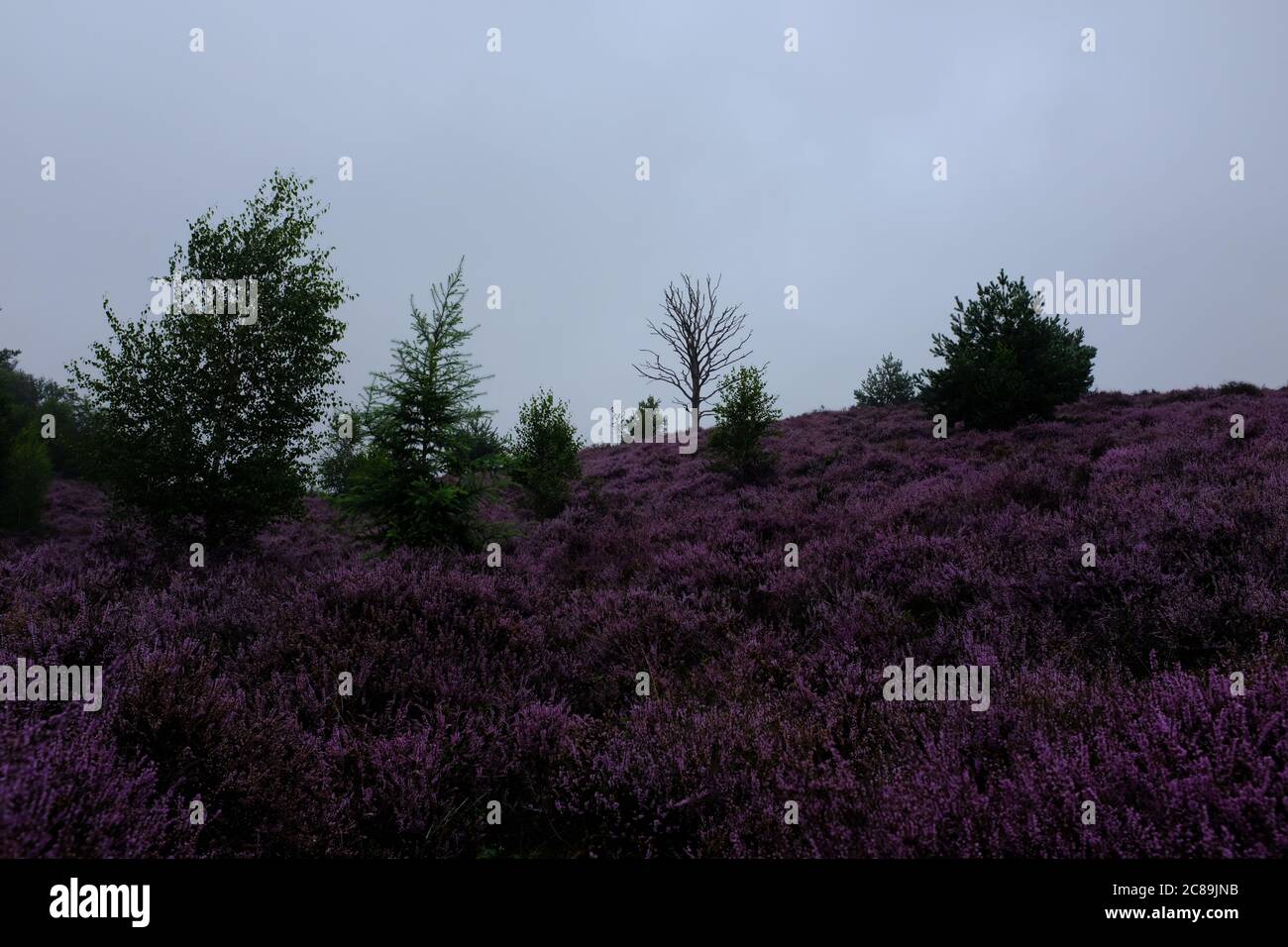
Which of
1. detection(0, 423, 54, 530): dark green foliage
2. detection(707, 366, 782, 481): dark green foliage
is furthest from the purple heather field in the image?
detection(0, 423, 54, 530): dark green foliage

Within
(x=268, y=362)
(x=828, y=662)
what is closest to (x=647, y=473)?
(x=268, y=362)

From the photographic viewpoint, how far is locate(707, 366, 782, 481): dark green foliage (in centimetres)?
1398

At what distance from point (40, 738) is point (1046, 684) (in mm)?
4771

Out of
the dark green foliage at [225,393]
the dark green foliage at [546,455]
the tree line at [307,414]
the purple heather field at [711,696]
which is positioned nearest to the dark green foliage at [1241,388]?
the tree line at [307,414]

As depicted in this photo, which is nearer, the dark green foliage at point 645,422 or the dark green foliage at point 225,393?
the dark green foliage at point 225,393

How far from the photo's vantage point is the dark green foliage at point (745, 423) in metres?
14.0

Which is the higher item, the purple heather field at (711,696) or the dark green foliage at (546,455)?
the dark green foliage at (546,455)

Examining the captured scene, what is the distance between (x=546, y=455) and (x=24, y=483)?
667 inches

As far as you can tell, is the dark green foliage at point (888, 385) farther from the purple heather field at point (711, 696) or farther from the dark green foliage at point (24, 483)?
the dark green foliage at point (24, 483)

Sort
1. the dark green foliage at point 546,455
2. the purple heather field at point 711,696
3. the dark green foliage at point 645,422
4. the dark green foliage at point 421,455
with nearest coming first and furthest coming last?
1. the purple heather field at point 711,696
2. the dark green foliage at point 421,455
3. the dark green foliage at point 546,455
4. the dark green foliage at point 645,422

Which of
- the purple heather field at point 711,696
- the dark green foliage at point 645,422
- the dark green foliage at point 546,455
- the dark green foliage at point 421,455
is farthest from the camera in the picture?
the dark green foliage at point 645,422

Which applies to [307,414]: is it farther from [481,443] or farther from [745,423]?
[745,423]

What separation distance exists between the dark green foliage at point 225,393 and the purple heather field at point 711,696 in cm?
271
